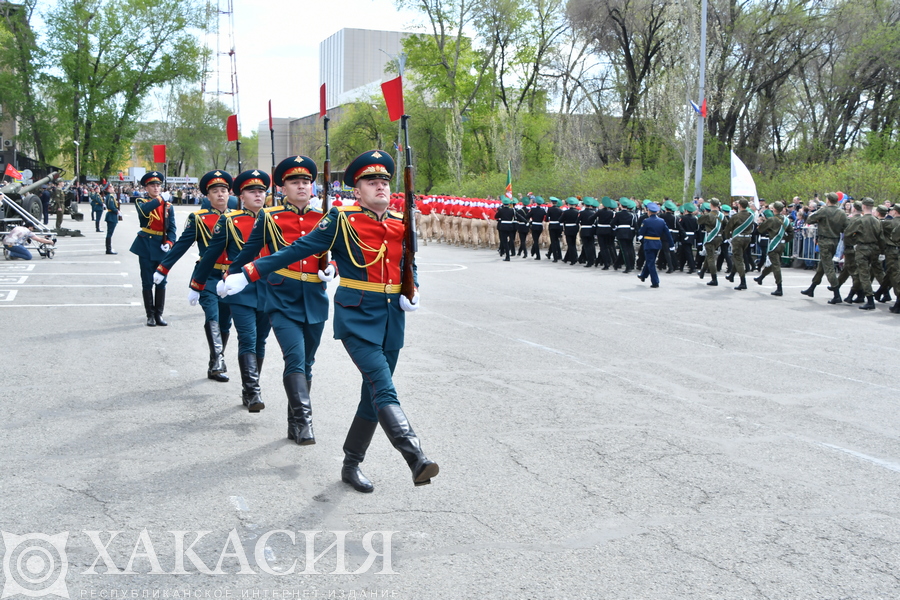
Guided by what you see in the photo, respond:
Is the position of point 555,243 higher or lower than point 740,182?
lower

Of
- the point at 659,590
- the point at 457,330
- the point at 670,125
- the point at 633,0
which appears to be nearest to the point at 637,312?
the point at 457,330

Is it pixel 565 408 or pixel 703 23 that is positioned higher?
pixel 703 23

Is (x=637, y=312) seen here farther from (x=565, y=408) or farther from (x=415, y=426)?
(x=415, y=426)

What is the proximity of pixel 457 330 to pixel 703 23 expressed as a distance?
19.5 m

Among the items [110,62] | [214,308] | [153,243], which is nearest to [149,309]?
[153,243]

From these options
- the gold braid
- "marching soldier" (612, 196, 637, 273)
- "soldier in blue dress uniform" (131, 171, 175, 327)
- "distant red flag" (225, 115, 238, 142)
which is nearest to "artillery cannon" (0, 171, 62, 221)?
"marching soldier" (612, 196, 637, 273)

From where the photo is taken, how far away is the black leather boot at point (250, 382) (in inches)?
282

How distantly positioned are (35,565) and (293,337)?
2.55 metres

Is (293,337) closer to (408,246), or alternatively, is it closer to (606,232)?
(408,246)

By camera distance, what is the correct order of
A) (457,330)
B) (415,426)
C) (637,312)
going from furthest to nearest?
(637,312)
(457,330)
(415,426)

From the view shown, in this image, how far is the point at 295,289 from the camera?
6461 mm

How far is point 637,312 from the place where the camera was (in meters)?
14.2

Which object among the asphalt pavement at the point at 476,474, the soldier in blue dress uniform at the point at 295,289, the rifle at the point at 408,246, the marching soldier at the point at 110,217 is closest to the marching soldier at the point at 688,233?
the asphalt pavement at the point at 476,474

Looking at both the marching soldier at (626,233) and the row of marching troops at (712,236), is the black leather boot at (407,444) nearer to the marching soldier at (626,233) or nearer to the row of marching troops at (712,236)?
the row of marching troops at (712,236)
